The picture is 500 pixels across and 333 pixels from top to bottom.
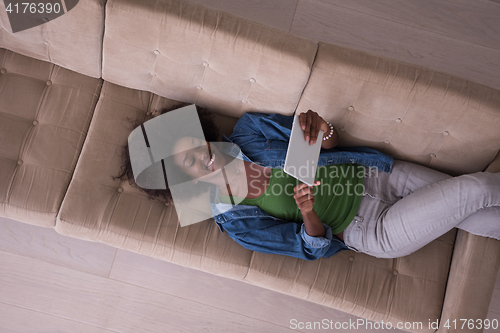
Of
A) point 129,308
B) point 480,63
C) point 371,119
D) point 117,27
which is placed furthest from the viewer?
point 480,63

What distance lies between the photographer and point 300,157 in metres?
1.13

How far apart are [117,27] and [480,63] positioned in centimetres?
188

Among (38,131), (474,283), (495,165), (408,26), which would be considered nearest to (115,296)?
(38,131)

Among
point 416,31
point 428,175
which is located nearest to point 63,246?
point 428,175

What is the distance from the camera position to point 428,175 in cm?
136

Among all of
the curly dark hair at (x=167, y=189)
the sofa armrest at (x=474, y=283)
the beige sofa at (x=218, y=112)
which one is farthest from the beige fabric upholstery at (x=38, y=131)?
the sofa armrest at (x=474, y=283)

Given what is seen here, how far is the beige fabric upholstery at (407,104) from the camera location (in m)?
1.22

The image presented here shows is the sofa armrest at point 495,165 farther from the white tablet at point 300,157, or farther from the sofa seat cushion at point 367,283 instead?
the white tablet at point 300,157

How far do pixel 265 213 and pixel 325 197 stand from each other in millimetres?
266

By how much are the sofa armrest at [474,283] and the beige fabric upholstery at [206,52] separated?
0.92 metres

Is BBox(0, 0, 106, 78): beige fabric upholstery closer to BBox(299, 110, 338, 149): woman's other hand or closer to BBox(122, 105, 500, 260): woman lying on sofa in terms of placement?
BBox(122, 105, 500, 260): woman lying on sofa

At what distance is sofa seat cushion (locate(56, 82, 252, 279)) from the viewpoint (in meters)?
1.31

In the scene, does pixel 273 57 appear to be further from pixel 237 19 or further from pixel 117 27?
pixel 117 27

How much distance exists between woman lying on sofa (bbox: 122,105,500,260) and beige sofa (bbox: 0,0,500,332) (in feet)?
0.23
